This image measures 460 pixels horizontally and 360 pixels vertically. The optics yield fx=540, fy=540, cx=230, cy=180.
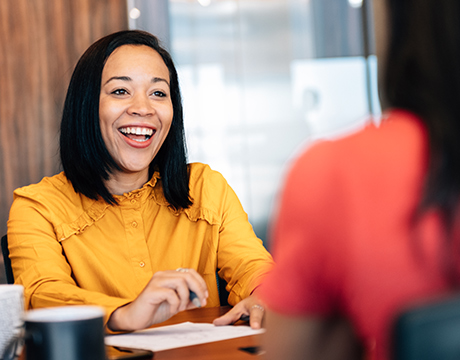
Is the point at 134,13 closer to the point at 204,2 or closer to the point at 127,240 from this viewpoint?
the point at 204,2

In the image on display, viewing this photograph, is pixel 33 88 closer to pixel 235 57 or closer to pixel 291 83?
pixel 235 57

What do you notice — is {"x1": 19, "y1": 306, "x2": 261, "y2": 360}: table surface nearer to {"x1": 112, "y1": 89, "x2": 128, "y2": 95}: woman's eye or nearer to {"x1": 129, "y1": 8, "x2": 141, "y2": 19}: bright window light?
{"x1": 112, "y1": 89, "x2": 128, "y2": 95}: woman's eye

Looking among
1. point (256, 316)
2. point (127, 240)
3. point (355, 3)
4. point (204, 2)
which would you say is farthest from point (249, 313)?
point (355, 3)

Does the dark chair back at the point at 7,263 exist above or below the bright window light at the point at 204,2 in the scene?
below

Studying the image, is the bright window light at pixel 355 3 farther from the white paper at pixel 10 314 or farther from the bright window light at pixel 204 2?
the white paper at pixel 10 314

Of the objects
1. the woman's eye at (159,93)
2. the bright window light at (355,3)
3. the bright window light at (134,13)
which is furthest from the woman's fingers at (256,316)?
the bright window light at (355,3)

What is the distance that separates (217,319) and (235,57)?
7.78 feet

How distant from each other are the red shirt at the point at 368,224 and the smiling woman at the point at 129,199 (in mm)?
1005

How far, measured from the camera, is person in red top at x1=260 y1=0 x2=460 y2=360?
46cm

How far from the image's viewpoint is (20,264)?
1444 millimetres

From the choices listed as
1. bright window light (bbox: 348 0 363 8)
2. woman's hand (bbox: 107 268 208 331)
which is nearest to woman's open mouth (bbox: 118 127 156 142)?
woman's hand (bbox: 107 268 208 331)

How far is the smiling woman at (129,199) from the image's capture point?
5.16 feet

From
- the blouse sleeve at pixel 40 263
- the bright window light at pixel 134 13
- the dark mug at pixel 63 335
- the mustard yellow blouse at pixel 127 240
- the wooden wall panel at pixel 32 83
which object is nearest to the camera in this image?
the dark mug at pixel 63 335

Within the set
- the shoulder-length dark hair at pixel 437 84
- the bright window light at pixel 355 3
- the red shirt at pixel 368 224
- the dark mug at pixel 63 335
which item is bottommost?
the dark mug at pixel 63 335
